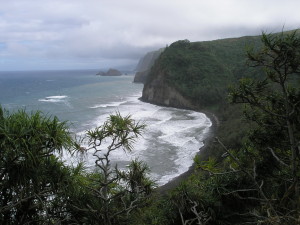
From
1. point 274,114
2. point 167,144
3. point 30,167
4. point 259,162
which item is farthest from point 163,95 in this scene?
point 30,167

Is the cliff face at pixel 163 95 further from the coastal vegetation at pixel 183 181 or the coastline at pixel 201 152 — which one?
the coastal vegetation at pixel 183 181

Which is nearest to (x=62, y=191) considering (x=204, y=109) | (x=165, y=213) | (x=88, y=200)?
(x=88, y=200)

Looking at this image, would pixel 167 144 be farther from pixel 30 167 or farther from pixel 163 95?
pixel 163 95

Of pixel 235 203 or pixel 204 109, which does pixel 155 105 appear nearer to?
pixel 204 109

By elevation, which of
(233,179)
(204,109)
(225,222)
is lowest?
(204,109)

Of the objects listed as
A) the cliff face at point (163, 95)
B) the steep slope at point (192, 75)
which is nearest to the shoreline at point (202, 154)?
the steep slope at point (192, 75)

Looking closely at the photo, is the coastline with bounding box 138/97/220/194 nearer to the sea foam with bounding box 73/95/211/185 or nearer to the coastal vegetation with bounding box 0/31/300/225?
the sea foam with bounding box 73/95/211/185

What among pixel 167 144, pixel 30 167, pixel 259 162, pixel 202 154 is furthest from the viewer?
pixel 167 144
